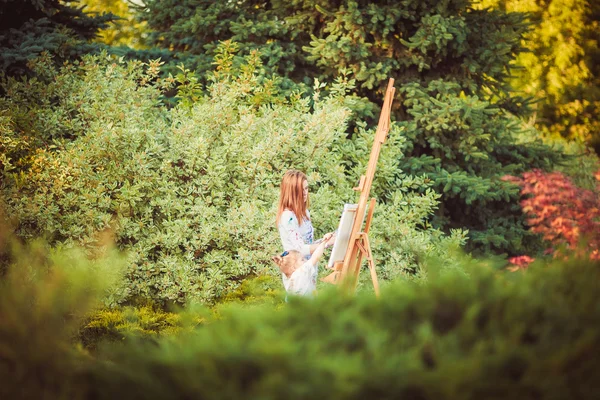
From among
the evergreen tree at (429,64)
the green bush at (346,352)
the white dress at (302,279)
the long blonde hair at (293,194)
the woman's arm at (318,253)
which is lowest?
the white dress at (302,279)

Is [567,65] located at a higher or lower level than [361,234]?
higher

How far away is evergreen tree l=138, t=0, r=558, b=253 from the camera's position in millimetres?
8602

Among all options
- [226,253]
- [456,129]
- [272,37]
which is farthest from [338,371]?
[272,37]

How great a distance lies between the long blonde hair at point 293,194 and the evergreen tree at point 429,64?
344 centimetres

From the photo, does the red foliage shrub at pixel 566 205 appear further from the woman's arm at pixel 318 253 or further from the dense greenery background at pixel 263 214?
the woman's arm at pixel 318 253

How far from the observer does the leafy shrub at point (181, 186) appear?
6.43 m

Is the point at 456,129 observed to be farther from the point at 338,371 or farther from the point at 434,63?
the point at 338,371

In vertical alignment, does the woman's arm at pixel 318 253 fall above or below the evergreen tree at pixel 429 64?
below

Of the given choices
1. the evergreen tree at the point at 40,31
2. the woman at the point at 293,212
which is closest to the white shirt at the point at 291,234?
the woman at the point at 293,212

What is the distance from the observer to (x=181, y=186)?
22.6ft

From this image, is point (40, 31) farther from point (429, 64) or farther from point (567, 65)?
point (567, 65)

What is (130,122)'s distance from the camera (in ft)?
22.6

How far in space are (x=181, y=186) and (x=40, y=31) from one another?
3.29m

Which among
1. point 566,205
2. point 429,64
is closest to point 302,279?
point 566,205
